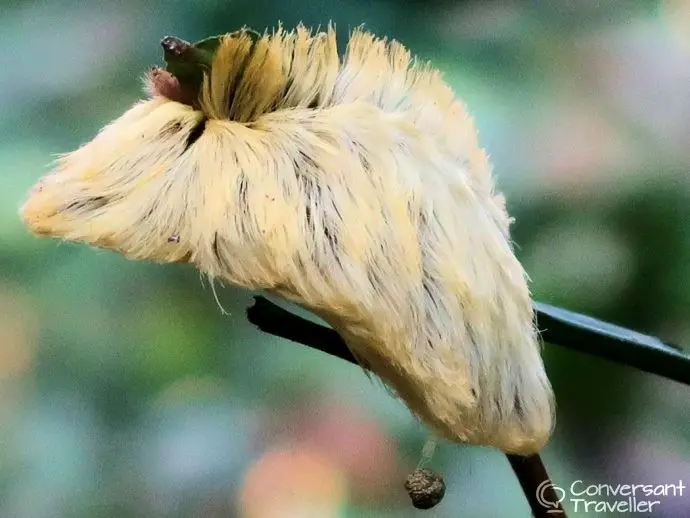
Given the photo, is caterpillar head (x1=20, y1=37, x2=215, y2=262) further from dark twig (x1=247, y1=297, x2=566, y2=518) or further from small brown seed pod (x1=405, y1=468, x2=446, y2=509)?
small brown seed pod (x1=405, y1=468, x2=446, y2=509)

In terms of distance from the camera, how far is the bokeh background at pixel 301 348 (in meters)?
0.58

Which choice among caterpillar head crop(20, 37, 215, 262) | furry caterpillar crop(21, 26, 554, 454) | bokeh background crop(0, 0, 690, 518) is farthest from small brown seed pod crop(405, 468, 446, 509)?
caterpillar head crop(20, 37, 215, 262)

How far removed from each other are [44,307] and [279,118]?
364mm

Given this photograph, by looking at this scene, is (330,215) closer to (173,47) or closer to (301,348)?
(173,47)

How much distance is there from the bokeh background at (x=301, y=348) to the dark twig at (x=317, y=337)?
14 cm

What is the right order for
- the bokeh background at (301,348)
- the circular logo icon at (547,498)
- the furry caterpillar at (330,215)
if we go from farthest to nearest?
1. the bokeh background at (301,348)
2. the circular logo icon at (547,498)
3. the furry caterpillar at (330,215)

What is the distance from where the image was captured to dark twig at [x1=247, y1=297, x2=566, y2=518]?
0.39 meters

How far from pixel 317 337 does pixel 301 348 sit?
22 centimetres

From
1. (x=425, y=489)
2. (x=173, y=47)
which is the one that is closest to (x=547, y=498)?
(x=425, y=489)

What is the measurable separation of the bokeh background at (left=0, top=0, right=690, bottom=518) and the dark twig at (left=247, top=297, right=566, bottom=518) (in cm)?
14

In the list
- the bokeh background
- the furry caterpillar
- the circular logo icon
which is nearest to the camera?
the furry caterpillar

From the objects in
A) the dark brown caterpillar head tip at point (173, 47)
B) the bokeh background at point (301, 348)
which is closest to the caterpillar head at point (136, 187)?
the dark brown caterpillar head tip at point (173, 47)

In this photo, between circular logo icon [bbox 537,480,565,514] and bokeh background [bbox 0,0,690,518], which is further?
bokeh background [bbox 0,0,690,518]

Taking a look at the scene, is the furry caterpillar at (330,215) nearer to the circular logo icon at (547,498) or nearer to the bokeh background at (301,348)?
the circular logo icon at (547,498)
